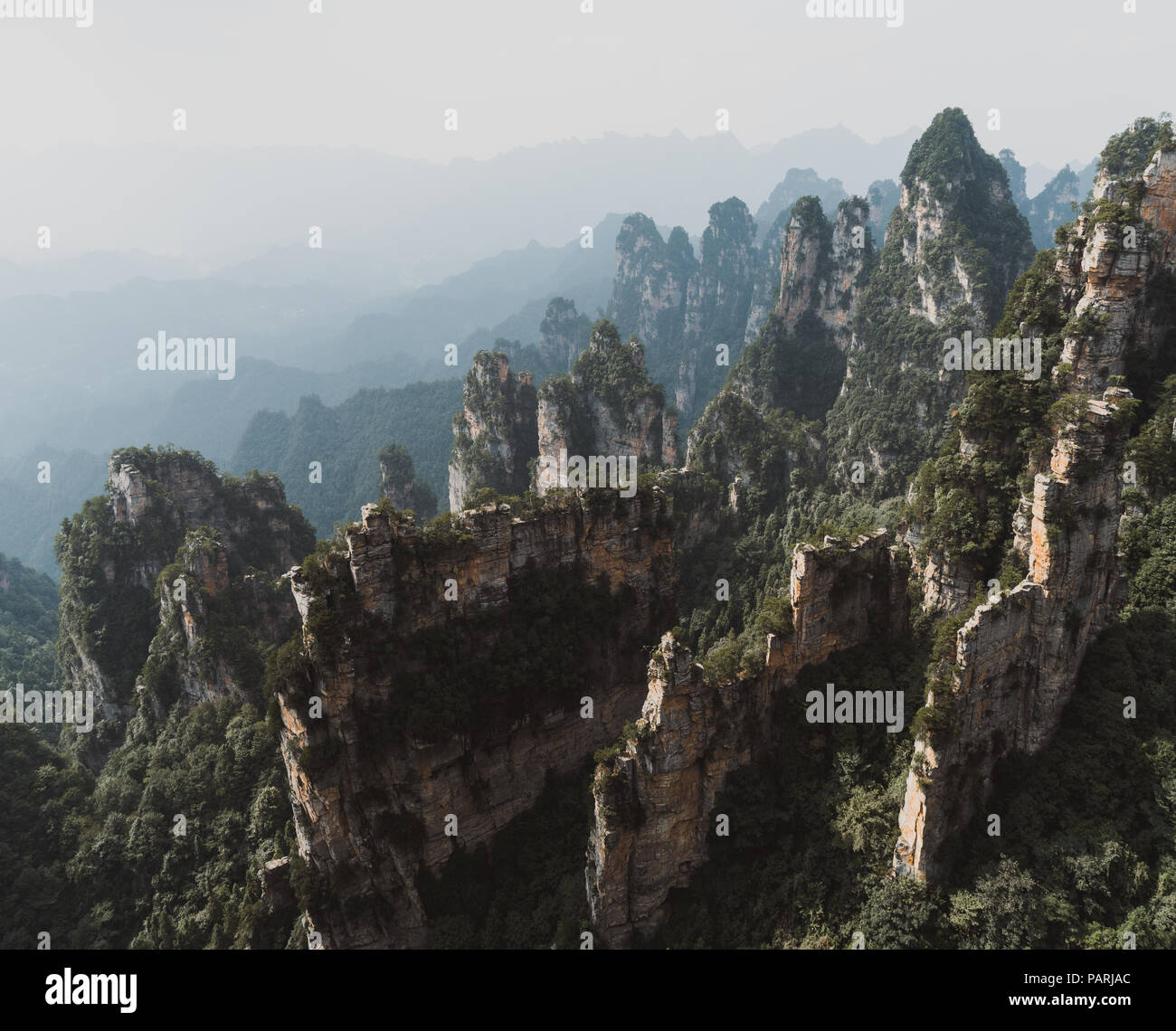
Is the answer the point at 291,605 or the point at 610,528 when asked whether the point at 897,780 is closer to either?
the point at 610,528

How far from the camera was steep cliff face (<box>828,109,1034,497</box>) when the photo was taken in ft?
231

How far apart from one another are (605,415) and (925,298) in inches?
1619

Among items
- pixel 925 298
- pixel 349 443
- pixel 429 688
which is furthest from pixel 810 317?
pixel 429 688

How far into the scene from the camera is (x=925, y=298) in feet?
272

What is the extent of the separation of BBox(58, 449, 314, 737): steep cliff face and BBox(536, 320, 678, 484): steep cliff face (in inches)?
1112

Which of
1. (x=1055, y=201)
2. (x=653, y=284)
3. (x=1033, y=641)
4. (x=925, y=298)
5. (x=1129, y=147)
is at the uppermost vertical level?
(x=1055, y=201)

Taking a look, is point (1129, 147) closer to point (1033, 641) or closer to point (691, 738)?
point (1033, 641)

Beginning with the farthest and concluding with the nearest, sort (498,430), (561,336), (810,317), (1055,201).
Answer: (1055,201)
(561,336)
(810,317)
(498,430)

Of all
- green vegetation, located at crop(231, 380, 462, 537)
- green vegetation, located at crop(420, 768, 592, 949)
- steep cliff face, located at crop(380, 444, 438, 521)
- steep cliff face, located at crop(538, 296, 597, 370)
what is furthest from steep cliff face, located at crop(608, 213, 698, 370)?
green vegetation, located at crop(420, 768, 592, 949)

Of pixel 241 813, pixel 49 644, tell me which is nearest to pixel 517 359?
pixel 49 644

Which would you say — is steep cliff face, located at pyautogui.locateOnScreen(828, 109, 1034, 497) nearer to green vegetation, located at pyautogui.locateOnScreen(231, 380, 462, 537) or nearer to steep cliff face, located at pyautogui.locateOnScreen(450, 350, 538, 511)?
steep cliff face, located at pyautogui.locateOnScreen(450, 350, 538, 511)

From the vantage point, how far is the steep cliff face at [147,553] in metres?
48.9

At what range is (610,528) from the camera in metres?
29.7

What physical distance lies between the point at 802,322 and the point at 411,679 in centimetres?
9601
